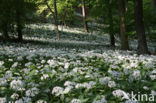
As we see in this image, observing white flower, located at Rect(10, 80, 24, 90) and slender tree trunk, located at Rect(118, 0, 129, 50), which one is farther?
slender tree trunk, located at Rect(118, 0, 129, 50)

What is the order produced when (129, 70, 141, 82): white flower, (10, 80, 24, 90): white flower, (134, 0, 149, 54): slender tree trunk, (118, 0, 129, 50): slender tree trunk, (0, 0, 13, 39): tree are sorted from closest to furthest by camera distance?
(10, 80, 24, 90): white flower, (129, 70, 141, 82): white flower, (134, 0, 149, 54): slender tree trunk, (0, 0, 13, 39): tree, (118, 0, 129, 50): slender tree trunk

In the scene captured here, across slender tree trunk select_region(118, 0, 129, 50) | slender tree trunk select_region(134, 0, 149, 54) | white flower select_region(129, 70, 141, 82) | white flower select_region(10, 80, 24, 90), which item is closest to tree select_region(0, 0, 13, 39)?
slender tree trunk select_region(118, 0, 129, 50)

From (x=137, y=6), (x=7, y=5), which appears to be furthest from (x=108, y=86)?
(x=7, y=5)

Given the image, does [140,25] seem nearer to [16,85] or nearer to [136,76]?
[136,76]

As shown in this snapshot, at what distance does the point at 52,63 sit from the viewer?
600cm

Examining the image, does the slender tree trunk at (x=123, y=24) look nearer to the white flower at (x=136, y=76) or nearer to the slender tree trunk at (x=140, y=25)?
the slender tree trunk at (x=140, y=25)

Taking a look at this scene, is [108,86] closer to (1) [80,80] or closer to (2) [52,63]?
(1) [80,80]

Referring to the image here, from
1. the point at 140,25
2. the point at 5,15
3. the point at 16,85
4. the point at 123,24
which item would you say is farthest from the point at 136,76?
the point at 5,15

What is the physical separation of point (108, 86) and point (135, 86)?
82 centimetres

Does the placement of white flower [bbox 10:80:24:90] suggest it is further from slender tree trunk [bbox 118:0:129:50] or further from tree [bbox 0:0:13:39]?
slender tree trunk [bbox 118:0:129:50]

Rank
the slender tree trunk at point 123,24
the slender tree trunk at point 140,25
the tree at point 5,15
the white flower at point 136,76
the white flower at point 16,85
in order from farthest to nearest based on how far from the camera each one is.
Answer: the slender tree trunk at point 123,24 → the tree at point 5,15 → the slender tree trunk at point 140,25 → the white flower at point 136,76 → the white flower at point 16,85

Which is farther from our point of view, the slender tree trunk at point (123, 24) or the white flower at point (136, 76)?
the slender tree trunk at point (123, 24)

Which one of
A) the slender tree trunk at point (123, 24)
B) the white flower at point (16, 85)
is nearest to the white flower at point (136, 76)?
the white flower at point (16, 85)

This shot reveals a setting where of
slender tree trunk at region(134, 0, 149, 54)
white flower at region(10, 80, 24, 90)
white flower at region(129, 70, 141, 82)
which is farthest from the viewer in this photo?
slender tree trunk at region(134, 0, 149, 54)
